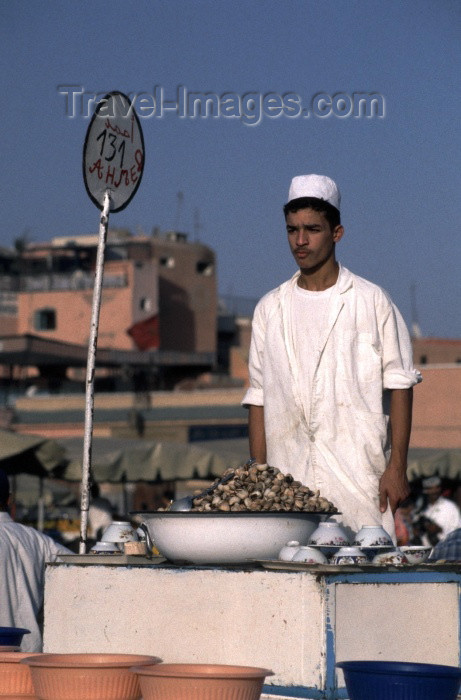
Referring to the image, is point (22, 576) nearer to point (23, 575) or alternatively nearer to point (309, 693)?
point (23, 575)

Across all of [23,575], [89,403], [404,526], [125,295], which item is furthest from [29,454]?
[125,295]

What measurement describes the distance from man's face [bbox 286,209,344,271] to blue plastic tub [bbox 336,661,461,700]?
206cm

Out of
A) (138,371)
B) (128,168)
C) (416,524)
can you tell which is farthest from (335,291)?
(138,371)

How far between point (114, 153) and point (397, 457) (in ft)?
5.82

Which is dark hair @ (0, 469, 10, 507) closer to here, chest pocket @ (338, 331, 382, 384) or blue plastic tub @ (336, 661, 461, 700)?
chest pocket @ (338, 331, 382, 384)

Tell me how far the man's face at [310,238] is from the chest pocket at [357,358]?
0.29 m

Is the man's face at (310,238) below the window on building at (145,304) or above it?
below

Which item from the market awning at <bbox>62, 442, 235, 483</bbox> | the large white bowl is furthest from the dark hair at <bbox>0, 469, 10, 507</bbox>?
the market awning at <bbox>62, 442, 235, 483</bbox>

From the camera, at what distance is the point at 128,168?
206 inches

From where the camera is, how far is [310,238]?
14.6ft

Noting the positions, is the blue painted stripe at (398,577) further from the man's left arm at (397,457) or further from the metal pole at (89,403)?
the metal pole at (89,403)

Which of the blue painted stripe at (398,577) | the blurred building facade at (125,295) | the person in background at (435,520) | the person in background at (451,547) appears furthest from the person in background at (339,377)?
the blurred building facade at (125,295)

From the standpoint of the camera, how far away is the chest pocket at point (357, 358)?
4.41 meters

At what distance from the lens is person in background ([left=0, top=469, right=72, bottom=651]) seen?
A: 5.61 m
